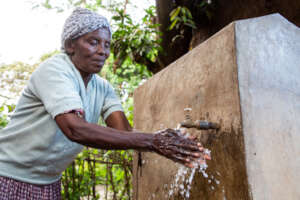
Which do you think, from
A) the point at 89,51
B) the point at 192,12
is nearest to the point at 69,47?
the point at 89,51

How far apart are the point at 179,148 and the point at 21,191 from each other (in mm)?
877

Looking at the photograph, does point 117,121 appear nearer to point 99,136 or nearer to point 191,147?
point 99,136

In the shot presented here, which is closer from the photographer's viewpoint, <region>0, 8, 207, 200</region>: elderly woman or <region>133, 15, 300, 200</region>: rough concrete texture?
<region>133, 15, 300, 200</region>: rough concrete texture

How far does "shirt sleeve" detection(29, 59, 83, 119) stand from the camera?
122 cm

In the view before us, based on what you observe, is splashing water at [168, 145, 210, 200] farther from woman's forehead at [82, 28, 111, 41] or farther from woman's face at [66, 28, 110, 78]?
woman's forehead at [82, 28, 111, 41]

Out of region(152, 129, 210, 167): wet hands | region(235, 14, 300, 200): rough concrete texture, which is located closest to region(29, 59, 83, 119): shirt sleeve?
region(152, 129, 210, 167): wet hands

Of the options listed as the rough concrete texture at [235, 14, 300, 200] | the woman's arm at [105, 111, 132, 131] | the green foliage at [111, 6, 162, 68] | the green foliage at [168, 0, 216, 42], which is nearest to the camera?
the rough concrete texture at [235, 14, 300, 200]

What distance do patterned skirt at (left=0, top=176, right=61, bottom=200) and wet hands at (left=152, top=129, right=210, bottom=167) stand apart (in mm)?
753

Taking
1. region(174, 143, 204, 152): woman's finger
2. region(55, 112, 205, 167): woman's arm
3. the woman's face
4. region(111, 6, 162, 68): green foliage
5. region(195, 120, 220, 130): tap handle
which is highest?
region(111, 6, 162, 68): green foliage

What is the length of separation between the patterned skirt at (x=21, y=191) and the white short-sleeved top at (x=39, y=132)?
0.12ft

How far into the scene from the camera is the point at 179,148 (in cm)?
116

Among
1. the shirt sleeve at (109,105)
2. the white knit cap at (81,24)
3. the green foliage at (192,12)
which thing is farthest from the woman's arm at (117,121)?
the green foliage at (192,12)

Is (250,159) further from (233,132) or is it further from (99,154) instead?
(99,154)

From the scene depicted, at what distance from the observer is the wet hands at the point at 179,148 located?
1135mm
